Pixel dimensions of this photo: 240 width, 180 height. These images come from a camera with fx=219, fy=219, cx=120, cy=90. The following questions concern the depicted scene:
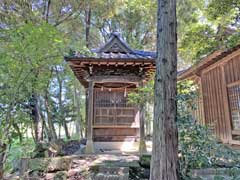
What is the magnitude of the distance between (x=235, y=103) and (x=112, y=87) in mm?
4468

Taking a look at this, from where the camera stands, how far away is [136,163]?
196 inches

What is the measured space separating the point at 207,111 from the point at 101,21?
10010 mm

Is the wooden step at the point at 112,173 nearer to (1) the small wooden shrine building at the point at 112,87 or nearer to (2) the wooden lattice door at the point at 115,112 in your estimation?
(1) the small wooden shrine building at the point at 112,87

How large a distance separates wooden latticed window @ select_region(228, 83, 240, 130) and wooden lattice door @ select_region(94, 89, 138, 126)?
325 cm

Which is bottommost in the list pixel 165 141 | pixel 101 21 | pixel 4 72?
pixel 165 141

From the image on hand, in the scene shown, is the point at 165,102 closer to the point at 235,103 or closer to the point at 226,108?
the point at 235,103

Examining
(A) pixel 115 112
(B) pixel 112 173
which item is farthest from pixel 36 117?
(B) pixel 112 173

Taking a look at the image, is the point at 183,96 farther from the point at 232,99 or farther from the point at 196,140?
the point at 232,99

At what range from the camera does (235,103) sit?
639cm

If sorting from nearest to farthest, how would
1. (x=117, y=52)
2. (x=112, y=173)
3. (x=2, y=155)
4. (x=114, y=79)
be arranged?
(x=112, y=173) → (x=2, y=155) → (x=114, y=79) → (x=117, y=52)

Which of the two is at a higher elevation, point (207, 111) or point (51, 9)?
point (51, 9)

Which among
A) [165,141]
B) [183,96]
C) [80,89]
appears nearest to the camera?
[165,141]

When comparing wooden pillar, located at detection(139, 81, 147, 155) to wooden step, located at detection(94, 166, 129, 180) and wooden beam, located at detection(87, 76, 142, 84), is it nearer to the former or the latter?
wooden beam, located at detection(87, 76, 142, 84)

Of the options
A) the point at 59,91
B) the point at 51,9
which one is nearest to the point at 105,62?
the point at 51,9
